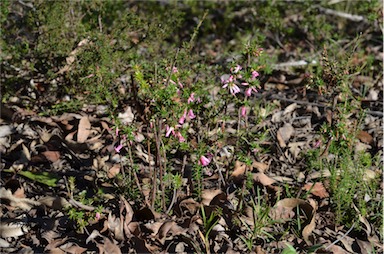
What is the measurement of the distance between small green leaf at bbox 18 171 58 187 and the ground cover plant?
0.01m

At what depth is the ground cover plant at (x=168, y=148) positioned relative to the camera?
3.24 m

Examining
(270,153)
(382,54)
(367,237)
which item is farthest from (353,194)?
(382,54)

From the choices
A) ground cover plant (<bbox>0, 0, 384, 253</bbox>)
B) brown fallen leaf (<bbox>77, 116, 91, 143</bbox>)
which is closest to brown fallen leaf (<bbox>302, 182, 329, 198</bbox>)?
ground cover plant (<bbox>0, 0, 384, 253</bbox>)

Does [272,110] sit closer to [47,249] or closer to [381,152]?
[381,152]

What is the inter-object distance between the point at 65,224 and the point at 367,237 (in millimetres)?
1678

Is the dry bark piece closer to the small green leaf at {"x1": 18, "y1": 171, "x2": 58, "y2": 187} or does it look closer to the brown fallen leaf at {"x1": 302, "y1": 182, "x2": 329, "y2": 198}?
the small green leaf at {"x1": 18, "y1": 171, "x2": 58, "y2": 187}

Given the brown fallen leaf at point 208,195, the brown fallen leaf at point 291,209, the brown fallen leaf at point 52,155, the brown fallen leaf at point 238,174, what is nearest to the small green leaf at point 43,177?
the brown fallen leaf at point 52,155

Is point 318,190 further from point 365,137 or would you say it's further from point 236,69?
point 236,69

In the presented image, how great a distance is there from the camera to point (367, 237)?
348cm

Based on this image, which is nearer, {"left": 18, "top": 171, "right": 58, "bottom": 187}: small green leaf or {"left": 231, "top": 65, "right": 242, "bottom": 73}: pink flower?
{"left": 231, "top": 65, "right": 242, "bottom": 73}: pink flower

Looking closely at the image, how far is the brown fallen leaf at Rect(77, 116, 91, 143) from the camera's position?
159 inches

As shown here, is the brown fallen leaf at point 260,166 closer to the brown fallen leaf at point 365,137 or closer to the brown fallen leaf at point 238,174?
the brown fallen leaf at point 238,174

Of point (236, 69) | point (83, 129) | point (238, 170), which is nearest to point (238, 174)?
point (238, 170)

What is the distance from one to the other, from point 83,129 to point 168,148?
948 mm
